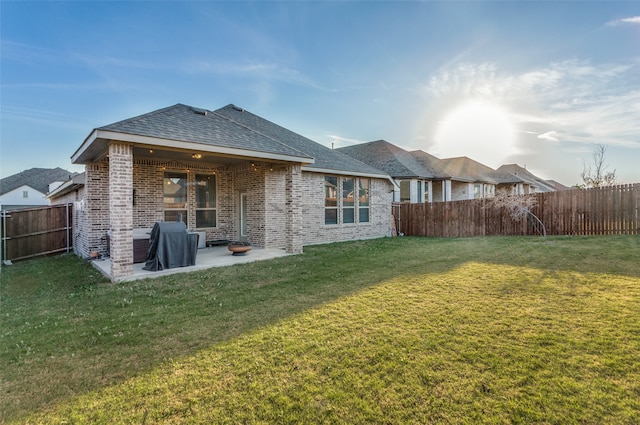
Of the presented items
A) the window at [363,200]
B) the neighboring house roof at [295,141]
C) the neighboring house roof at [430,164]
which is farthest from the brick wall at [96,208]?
the neighboring house roof at [430,164]

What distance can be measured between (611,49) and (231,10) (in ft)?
38.7

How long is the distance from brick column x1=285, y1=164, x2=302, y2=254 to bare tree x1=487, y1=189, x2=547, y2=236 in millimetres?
9760

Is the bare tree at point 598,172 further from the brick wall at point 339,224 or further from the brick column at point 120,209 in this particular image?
the brick column at point 120,209

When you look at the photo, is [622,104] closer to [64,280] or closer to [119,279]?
[119,279]

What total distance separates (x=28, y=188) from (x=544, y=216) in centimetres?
5505

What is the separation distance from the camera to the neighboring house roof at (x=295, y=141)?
13180 millimetres

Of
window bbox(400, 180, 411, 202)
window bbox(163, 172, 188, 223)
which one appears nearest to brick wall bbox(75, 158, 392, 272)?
window bbox(163, 172, 188, 223)

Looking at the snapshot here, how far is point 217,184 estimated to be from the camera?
12.0 m

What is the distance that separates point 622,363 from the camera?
8.95 feet

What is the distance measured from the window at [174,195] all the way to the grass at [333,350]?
4729 millimetres

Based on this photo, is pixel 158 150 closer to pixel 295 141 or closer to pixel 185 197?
pixel 185 197

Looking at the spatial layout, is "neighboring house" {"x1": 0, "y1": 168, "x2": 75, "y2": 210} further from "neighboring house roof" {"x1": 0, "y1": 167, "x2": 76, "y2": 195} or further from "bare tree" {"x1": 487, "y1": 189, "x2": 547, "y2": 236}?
"bare tree" {"x1": 487, "y1": 189, "x2": 547, "y2": 236}

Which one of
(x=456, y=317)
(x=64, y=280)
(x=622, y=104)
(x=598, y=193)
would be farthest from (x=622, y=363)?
(x=622, y=104)

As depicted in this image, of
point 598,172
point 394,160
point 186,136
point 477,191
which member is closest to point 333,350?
point 186,136
